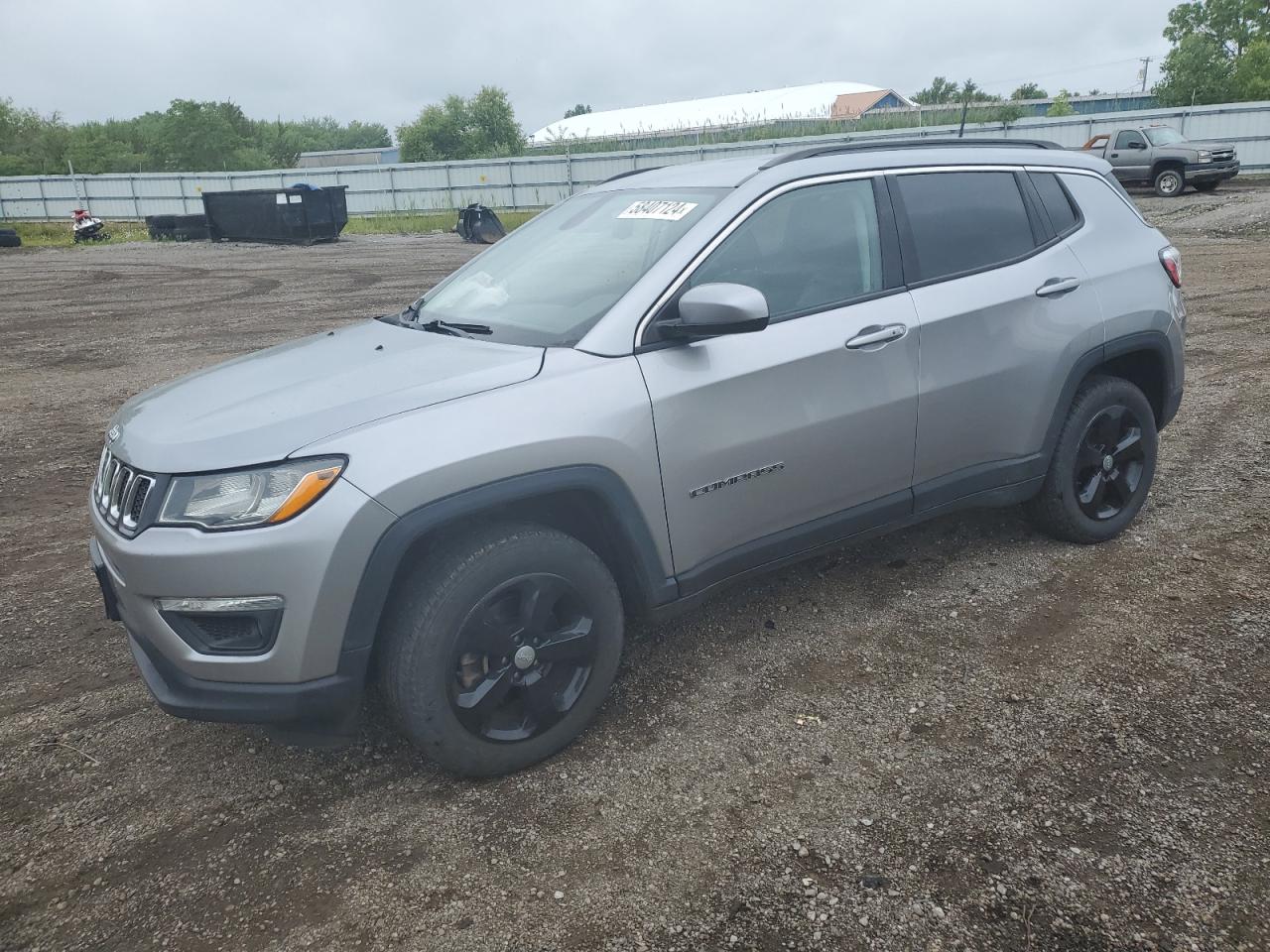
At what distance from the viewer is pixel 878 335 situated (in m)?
3.38

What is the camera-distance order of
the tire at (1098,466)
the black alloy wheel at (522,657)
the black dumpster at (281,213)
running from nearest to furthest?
the black alloy wheel at (522,657) → the tire at (1098,466) → the black dumpster at (281,213)

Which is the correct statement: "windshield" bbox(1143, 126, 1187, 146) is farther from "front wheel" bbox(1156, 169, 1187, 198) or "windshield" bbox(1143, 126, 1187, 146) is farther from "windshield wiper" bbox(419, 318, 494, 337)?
"windshield wiper" bbox(419, 318, 494, 337)

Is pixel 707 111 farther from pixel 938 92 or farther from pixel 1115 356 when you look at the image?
pixel 1115 356

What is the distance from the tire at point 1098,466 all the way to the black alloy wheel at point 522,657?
7.85 feet

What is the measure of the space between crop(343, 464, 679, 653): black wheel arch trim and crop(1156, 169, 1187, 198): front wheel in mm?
24806

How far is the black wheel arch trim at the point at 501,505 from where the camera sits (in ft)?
8.11

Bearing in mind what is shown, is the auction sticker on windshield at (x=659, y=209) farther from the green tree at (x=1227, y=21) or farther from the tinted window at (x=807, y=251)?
the green tree at (x=1227, y=21)

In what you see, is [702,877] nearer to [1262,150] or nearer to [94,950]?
[94,950]

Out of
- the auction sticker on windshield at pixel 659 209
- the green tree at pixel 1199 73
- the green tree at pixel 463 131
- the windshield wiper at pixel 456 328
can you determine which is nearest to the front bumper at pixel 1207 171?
the auction sticker on windshield at pixel 659 209

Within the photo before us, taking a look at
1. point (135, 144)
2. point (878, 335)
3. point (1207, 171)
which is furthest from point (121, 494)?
point (135, 144)

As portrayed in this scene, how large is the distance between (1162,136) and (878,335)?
24.4 m

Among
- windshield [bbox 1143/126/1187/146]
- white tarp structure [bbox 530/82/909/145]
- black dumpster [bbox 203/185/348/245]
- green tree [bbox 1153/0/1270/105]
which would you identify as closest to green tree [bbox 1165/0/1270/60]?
green tree [bbox 1153/0/1270/105]

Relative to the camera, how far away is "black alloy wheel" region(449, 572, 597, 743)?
2.68 meters

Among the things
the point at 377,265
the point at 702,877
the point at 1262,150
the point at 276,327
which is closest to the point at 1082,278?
the point at 702,877
